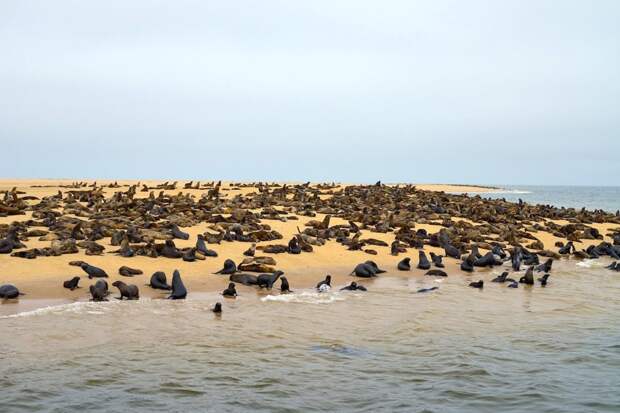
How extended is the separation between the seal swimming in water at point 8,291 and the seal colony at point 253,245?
0.08 ft

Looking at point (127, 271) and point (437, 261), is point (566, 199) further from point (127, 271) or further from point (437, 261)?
point (127, 271)

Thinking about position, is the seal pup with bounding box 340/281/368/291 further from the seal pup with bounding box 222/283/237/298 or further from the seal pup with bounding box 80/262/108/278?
the seal pup with bounding box 80/262/108/278

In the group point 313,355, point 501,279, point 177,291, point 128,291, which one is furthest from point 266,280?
point 501,279

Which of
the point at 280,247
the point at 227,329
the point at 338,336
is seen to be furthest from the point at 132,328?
the point at 280,247

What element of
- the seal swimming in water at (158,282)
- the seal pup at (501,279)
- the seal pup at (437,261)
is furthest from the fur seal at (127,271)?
the seal pup at (501,279)

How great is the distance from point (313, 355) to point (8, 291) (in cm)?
660

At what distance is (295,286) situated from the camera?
15.3 meters

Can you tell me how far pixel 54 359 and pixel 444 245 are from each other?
597 inches

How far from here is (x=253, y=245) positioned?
59.8 feet

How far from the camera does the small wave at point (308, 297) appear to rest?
1347 cm

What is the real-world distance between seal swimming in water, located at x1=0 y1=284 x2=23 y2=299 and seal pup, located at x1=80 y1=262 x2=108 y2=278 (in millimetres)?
1757

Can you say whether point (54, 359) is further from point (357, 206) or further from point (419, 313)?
point (357, 206)

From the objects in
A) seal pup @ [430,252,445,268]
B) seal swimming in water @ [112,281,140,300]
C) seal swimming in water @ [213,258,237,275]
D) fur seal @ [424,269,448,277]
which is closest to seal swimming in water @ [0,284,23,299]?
seal swimming in water @ [112,281,140,300]

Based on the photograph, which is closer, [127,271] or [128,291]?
[128,291]
